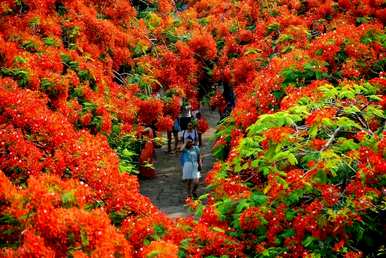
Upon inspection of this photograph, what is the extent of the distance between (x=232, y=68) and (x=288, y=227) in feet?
25.8

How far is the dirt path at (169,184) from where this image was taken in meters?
11.2

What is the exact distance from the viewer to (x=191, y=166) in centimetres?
1107

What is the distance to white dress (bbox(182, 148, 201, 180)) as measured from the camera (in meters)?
11.0

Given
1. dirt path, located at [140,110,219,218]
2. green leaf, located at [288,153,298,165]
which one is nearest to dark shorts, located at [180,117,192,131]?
dirt path, located at [140,110,219,218]

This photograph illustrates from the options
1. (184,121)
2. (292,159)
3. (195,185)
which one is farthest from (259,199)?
(184,121)

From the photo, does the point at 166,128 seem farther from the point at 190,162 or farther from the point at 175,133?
the point at 175,133

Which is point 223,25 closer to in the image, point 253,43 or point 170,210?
point 253,43

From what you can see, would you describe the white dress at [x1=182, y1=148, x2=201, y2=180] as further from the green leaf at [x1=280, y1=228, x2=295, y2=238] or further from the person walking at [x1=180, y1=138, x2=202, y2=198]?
the green leaf at [x1=280, y1=228, x2=295, y2=238]

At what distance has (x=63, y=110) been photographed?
27.6ft

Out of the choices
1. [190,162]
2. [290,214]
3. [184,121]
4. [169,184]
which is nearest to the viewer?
[290,214]

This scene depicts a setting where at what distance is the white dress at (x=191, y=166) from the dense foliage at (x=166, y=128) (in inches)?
39.1

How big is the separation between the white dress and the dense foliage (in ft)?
3.26

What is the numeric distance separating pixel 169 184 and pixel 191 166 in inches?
70.9

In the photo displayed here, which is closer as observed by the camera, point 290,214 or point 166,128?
point 290,214
